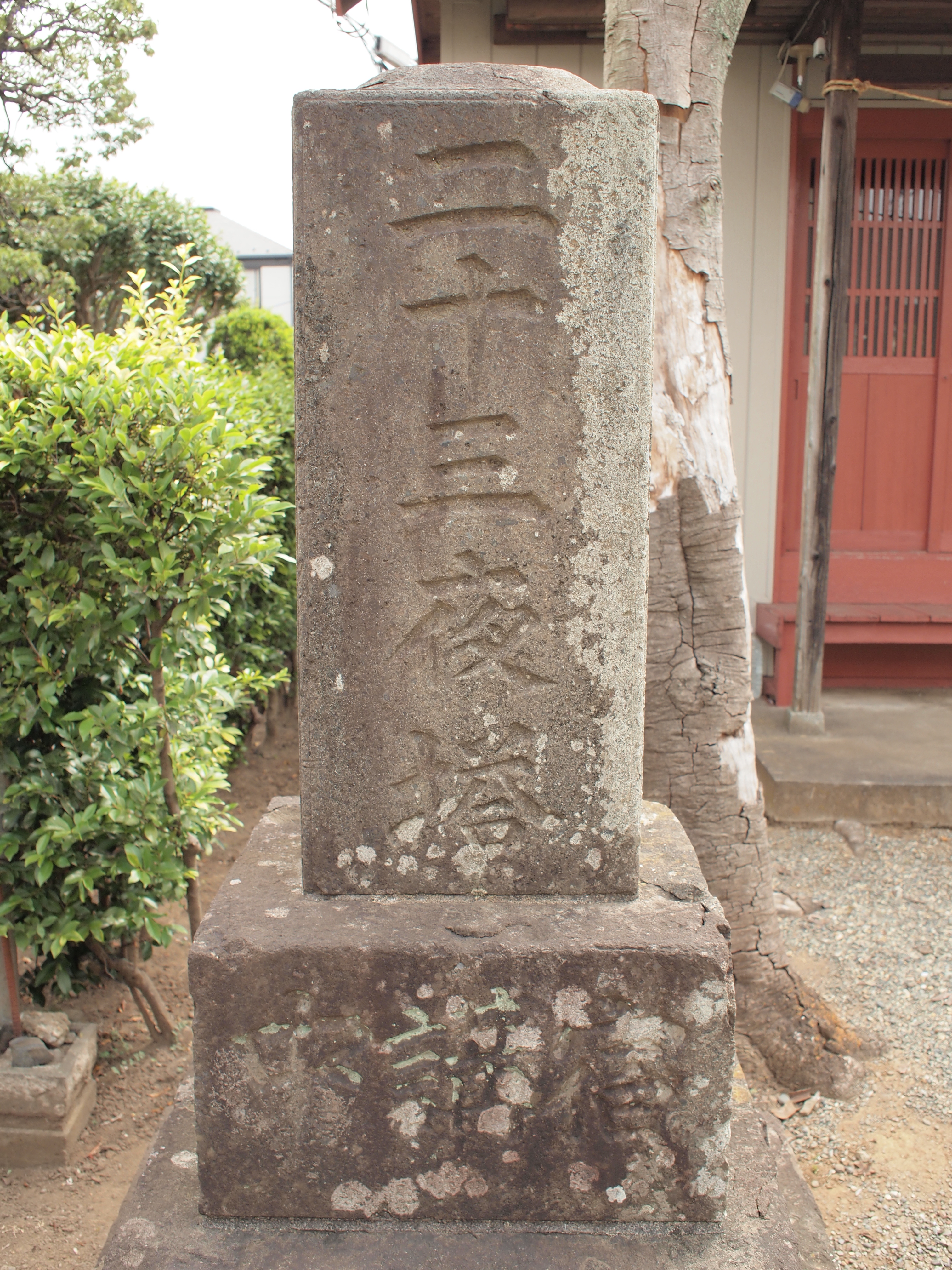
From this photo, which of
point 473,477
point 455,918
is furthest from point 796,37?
point 455,918

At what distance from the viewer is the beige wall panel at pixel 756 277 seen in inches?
209

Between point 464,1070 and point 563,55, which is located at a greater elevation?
point 563,55

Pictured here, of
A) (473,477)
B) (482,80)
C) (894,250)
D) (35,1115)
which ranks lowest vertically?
(35,1115)

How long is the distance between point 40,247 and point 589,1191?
8.39m

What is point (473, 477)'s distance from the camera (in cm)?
147

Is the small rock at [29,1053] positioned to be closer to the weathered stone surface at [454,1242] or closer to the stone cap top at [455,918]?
the weathered stone surface at [454,1242]

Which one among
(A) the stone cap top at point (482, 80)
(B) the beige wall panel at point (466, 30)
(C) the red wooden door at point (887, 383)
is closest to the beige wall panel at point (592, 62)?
(B) the beige wall panel at point (466, 30)

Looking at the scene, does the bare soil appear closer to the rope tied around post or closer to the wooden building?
the wooden building

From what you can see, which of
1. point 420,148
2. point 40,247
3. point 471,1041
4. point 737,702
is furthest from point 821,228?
point 40,247

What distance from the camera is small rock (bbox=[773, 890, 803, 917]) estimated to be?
12.3 feet

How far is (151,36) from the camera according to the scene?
21.5 feet

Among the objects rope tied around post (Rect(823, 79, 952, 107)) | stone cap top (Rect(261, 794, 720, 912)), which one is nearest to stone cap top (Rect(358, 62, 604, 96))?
stone cap top (Rect(261, 794, 720, 912))

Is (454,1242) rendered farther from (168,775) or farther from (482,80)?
(482,80)

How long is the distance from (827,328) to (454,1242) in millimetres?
4278
